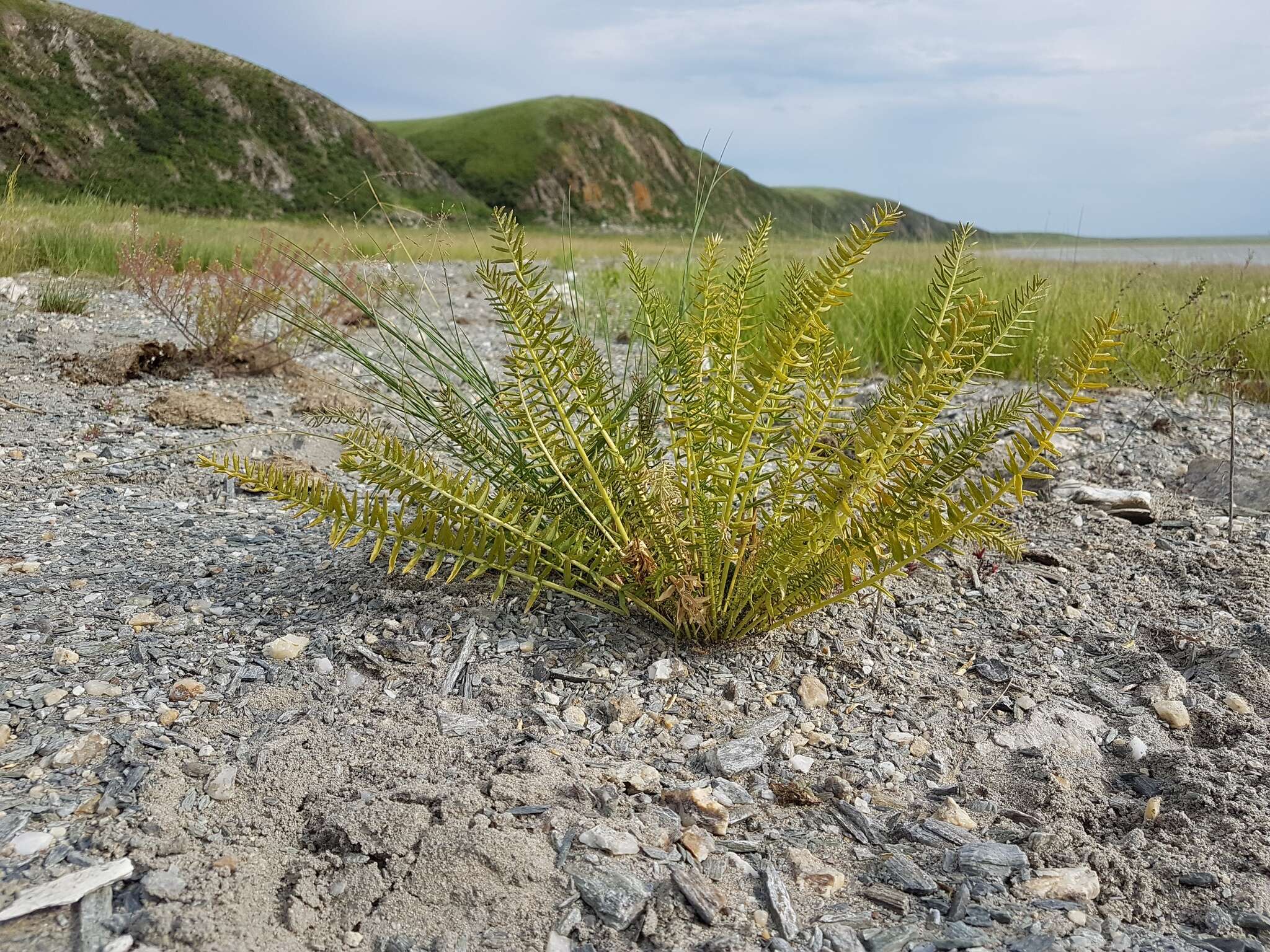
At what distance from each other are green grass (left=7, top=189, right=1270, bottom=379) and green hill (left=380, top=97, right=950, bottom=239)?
63.9m

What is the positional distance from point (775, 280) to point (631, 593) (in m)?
6.79

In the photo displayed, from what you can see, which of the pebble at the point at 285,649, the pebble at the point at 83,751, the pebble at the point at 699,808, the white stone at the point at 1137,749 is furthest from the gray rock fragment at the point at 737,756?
the pebble at the point at 83,751

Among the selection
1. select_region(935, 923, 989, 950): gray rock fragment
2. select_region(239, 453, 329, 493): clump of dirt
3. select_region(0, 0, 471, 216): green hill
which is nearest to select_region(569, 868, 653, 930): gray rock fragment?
select_region(935, 923, 989, 950): gray rock fragment

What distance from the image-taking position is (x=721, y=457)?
2262 mm

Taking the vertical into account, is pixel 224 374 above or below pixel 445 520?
below

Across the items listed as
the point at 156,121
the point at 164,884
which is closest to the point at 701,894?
the point at 164,884

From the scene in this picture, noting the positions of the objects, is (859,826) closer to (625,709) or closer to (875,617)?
(625,709)

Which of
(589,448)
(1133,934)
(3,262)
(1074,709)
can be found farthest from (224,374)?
(1133,934)

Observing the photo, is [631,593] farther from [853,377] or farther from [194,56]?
[194,56]

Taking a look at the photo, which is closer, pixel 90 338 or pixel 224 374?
pixel 224 374

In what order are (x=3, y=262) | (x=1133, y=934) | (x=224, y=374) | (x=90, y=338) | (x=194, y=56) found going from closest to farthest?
(x=1133, y=934)
(x=224, y=374)
(x=90, y=338)
(x=3, y=262)
(x=194, y=56)

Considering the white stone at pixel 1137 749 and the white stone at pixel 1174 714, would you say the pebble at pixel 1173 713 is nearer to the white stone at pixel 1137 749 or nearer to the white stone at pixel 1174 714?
the white stone at pixel 1174 714

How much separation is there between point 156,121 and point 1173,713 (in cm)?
5632

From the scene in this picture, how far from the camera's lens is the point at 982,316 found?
218 cm
